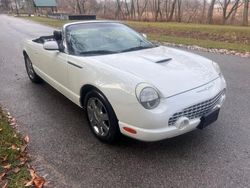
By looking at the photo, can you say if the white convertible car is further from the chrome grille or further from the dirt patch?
the dirt patch

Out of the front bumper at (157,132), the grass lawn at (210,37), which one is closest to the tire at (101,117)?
the front bumper at (157,132)

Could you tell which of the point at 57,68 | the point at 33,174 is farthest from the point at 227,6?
the point at 33,174

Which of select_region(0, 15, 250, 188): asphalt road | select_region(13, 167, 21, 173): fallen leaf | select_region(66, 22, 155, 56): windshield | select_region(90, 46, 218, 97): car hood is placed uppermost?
select_region(66, 22, 155, 56): windshield

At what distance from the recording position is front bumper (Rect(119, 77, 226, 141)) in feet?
9.35

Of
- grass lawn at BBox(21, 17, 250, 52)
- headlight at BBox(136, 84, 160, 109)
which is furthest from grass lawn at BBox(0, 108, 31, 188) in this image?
grass lawn at BBox(21, 17, 250, 52)

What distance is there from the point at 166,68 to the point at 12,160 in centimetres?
213

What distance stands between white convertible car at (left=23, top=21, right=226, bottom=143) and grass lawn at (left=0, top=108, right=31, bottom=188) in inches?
38.1

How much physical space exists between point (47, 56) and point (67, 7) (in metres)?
76.2

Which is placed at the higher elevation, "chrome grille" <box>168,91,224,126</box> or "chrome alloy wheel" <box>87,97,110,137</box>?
"chrome grille" <box>168,91,224,126</box>

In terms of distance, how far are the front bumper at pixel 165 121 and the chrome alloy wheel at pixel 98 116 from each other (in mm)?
381

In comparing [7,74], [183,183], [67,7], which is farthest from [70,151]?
[67,7]

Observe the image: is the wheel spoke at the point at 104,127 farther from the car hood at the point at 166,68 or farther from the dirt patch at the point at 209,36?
the dirt patch at the point at 209,36

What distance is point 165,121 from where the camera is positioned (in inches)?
113

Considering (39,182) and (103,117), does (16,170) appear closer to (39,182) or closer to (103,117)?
(39,182)
